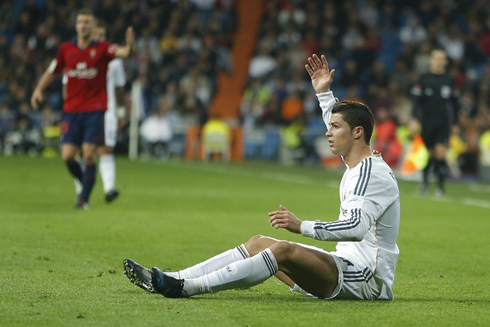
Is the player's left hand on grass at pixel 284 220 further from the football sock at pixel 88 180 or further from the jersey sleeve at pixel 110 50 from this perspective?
the football sock at pixel 88 180

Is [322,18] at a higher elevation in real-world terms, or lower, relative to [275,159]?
higher

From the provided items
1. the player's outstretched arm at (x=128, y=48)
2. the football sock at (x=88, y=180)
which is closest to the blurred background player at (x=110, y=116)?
the football sock at (x=88, y=180)

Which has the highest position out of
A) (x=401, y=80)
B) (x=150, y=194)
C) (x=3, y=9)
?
(x=3, y=9)

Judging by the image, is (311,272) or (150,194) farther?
(150,194)

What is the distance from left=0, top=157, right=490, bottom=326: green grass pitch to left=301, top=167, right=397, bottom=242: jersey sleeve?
453 mm

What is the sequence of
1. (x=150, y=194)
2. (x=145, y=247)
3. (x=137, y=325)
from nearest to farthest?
(x=137, y=325) → (x=145, y=247) → (x=150, y=194)

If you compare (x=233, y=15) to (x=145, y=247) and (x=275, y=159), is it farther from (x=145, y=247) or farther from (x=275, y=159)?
(x=145, y=247)

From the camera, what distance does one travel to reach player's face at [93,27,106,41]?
12047 mm

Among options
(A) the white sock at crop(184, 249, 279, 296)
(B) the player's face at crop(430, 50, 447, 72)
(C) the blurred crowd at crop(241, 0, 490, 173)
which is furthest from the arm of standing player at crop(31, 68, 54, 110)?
(C) the blurred crowd at crop(241, 0, 490, 173)

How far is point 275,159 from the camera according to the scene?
2694cm

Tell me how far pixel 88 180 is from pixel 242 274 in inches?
251

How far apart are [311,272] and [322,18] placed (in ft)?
86.0

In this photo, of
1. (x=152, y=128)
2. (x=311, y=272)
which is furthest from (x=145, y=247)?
(x=152, y=128)

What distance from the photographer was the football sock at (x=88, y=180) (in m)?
11.5
